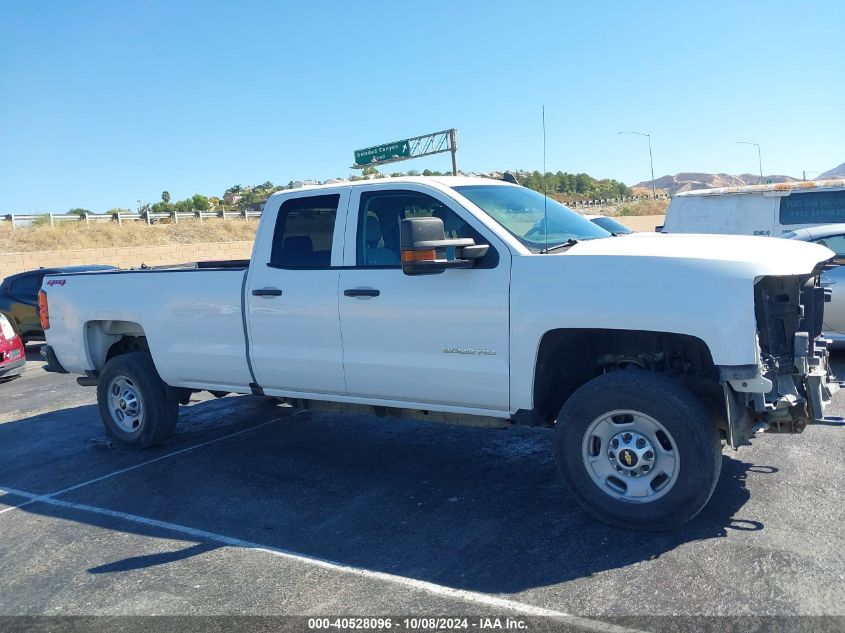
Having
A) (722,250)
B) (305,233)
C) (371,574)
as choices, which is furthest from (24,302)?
(722,250)

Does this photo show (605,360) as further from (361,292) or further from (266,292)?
(266,292)

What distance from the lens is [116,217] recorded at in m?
49.5

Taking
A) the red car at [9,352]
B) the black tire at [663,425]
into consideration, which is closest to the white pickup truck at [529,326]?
the black tire at [663,425]

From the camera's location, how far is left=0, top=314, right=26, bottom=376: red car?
35.9ft

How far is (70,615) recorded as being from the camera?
4.02 m

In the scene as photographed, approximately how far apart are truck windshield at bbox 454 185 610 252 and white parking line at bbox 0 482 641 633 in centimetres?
217

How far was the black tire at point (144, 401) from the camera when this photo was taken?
688 centimetres

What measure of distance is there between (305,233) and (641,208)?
48.4m

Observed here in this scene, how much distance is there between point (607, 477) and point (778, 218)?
856cm

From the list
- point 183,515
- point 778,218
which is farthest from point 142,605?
point 778,218

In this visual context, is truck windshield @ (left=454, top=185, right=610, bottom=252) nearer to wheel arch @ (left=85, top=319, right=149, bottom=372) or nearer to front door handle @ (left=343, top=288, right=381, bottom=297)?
front door handle @ (left=343, top=288, right=381, bottom=297)

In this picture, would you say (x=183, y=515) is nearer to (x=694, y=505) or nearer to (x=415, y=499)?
(x=415, y=499)

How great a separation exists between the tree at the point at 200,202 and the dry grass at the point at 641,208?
117 feet

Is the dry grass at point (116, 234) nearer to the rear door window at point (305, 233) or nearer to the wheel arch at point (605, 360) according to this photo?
the rear door window at point (305, 233)
